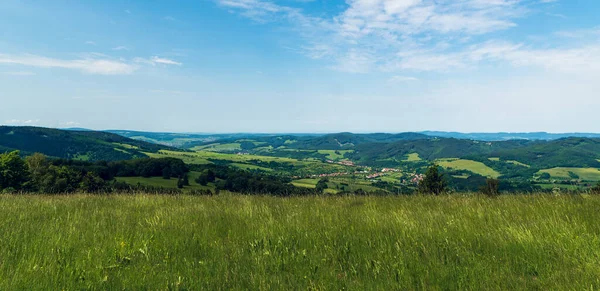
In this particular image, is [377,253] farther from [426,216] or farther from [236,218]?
[236,218]

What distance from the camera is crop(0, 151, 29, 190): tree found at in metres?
Answer: 24.5

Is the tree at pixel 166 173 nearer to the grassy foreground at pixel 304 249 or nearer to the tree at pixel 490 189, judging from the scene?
the grassy foreground at pixel 304 249

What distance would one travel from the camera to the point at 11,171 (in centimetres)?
2489

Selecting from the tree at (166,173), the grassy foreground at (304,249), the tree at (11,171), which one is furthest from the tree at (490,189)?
the tree at (166,173)

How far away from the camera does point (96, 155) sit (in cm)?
19688

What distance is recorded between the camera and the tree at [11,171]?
80.4 ft

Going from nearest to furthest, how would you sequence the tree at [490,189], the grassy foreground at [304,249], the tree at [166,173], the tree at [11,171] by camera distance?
the grassy foreground at [304,249] < the tree at [490,189] < the tree at [11,171] < the tree at [166,173]

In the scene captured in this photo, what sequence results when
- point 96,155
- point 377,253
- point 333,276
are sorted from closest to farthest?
point 333,276, point 377,253, point 96,155

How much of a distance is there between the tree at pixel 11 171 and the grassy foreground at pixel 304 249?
2513 centimetres

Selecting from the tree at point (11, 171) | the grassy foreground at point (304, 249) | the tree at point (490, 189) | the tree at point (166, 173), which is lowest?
the tree at point (166, 173)

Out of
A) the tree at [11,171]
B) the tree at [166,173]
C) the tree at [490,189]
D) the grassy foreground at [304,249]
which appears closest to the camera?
the grassy foreground at [304,249]

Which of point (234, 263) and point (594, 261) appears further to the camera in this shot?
point (234, 263)

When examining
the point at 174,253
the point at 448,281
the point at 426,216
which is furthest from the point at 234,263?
the point at 426,216

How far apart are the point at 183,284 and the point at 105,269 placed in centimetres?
122
